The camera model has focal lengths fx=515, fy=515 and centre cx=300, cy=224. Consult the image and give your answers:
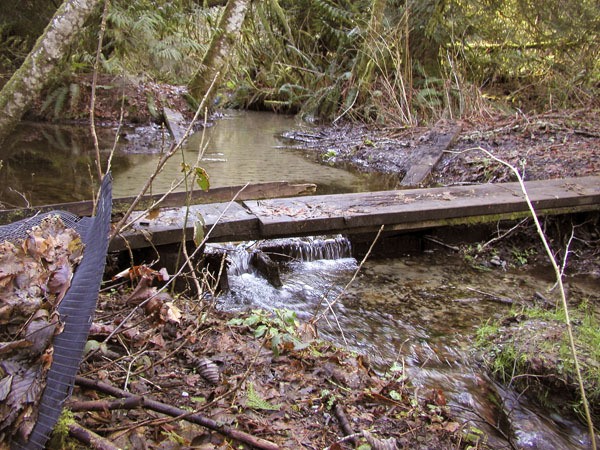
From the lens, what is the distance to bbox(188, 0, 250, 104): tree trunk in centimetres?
1057

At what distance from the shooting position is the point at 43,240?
5.91ft

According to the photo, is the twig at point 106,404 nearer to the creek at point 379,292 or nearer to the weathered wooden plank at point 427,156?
the creek at point 379,292

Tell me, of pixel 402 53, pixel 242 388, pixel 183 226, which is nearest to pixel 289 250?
pixel 183 226

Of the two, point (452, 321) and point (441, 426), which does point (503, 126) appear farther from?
point (441, 426)

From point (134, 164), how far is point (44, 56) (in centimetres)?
345

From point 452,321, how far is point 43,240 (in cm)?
306

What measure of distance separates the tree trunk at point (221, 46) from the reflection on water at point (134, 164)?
4.96 ft

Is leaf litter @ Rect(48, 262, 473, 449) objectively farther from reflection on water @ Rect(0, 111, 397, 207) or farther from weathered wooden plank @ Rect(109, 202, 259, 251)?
reflection on water @ Rect(0, 111, 397, 207)

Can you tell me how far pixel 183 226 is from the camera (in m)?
3.85

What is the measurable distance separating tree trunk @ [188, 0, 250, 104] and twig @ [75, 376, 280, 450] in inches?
337

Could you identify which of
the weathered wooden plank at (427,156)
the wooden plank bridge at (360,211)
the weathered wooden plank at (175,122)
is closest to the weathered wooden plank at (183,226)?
the wooden plank bridge at (360,211)

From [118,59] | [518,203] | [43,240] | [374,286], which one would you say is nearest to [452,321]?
[374,286]

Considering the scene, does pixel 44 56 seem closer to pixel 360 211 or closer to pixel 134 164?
pixel 360 211

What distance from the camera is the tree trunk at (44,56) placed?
4.72 m
